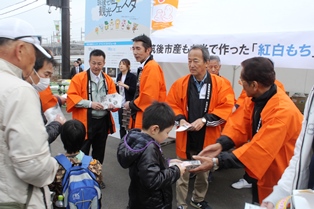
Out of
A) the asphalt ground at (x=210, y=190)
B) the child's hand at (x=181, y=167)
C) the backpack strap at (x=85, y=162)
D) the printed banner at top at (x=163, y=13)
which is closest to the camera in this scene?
the child's hand at (x=181, y=167)

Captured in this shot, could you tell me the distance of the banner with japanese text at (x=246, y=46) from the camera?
109 inches

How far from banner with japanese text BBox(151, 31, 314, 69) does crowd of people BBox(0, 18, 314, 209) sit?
1.61ft

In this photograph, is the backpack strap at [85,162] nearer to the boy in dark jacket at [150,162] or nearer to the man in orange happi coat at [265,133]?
the boy in dark jacket at [150,162]

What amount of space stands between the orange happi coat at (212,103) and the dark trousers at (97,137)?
3.52 feet

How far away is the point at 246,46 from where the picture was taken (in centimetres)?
319

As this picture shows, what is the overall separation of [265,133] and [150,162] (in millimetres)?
806

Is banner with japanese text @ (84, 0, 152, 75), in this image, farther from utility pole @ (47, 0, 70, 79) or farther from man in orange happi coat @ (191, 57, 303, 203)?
utility pole @ (47, 0, 70, 79)

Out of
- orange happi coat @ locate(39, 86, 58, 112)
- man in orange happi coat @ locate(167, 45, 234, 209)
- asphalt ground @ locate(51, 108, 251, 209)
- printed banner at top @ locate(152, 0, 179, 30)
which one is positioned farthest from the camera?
printed banner at top @ locate(152, 0, 179, 30)

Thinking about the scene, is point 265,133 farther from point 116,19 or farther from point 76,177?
point 116,19

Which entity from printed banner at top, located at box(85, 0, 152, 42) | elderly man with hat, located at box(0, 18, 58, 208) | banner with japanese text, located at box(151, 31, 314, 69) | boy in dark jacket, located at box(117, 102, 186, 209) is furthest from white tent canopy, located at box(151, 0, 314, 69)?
elderly man with hat, located at box(0, 18, 58, 208)

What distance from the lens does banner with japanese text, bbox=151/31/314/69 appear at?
2.78m

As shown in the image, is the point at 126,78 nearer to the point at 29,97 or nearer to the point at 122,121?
the point at 122,121

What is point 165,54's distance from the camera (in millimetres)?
3979

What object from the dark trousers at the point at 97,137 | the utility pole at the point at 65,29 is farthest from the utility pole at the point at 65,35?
the dark trousers at the point at 97,137
